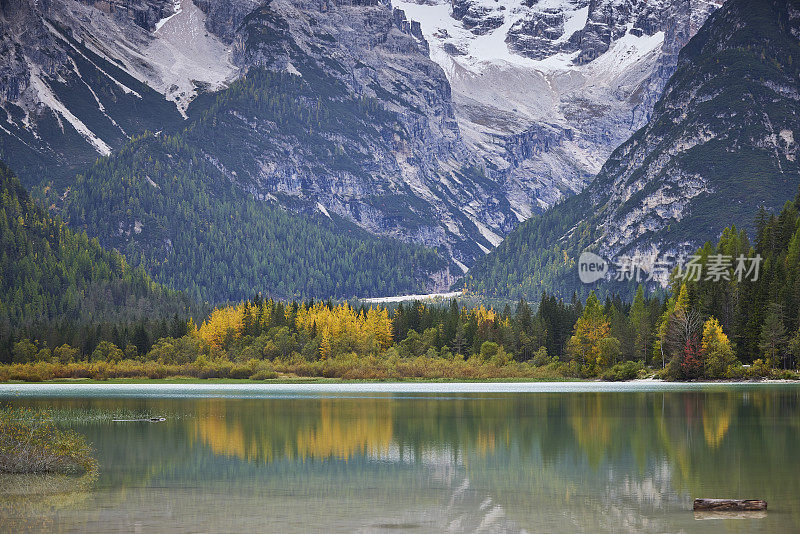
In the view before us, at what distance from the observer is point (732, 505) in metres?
40.0

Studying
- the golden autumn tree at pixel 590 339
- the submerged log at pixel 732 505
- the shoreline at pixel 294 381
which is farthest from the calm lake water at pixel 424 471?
the shoreline at pixel 294 381

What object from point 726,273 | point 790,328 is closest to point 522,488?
point 790,328

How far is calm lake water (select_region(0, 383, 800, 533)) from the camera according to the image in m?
39.2

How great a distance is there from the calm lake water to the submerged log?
1.87ft

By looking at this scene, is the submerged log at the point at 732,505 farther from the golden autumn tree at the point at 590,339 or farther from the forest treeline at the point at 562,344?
the golden autumn tree at the point at 590,339

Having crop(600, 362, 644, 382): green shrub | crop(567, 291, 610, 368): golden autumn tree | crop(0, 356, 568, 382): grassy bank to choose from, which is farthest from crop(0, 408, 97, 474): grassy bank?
crop(0, 356, 568, 382): grassy bank

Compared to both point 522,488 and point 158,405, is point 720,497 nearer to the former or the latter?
point 522,488

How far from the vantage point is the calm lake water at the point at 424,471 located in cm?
3919

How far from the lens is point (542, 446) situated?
61.7m

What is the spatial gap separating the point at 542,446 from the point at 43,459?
2833cm

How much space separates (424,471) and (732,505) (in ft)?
55.6

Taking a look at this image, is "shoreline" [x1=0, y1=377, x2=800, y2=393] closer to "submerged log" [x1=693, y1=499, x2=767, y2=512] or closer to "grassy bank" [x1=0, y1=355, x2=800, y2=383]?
"grassy bank" [x1=0, y1=355, x2=800, y2=383]

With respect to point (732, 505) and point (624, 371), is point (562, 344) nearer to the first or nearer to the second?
point (624, 371)

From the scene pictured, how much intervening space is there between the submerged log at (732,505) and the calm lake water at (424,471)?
0.57 meters
